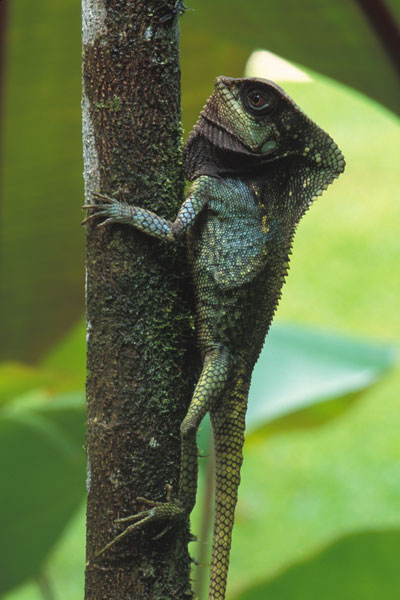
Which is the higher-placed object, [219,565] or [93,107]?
[93,107]

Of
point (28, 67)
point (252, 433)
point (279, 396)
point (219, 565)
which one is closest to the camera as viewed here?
point (219, 565)

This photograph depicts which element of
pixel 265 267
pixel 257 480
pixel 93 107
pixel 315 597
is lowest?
pixel 257 480

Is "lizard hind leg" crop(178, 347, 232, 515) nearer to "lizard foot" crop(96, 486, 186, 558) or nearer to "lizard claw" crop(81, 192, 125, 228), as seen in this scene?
"lizard foot" crop(96, 486, 186, 558)

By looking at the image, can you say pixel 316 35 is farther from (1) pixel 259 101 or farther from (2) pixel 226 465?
(2) pixel 226 465

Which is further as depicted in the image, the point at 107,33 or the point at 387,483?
the point at 387,483

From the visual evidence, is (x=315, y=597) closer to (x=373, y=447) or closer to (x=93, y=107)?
(x=93, y=107)

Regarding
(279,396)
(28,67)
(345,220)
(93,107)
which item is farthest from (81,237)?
(345,220)

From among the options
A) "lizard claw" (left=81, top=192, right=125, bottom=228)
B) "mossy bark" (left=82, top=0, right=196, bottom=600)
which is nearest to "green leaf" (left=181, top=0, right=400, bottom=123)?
"mossy bark" (left=82, top=0, right=196, bottom=600)

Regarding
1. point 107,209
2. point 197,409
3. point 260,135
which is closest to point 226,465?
point 197,409
